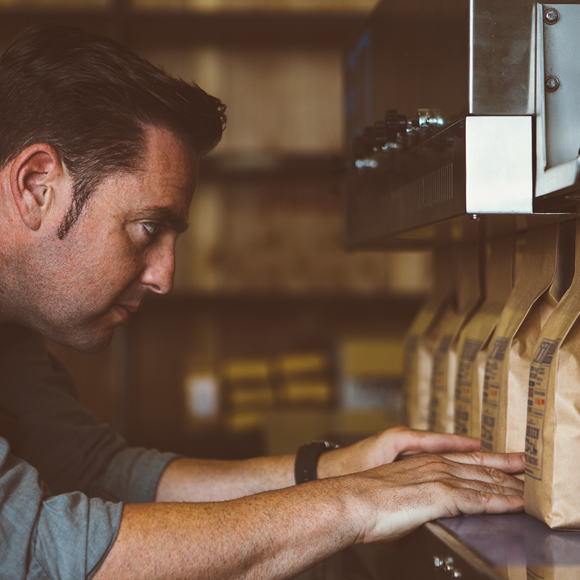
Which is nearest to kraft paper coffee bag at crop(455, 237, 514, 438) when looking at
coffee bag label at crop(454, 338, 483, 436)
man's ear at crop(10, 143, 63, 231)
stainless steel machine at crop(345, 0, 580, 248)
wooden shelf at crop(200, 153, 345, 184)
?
coffee bag label at crop(454, 338, 483, 436)

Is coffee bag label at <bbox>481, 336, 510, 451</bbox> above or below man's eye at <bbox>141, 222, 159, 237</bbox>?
below

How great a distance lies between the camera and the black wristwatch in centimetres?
104

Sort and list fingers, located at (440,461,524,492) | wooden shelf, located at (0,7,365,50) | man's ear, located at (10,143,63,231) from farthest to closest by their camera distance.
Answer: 1. wooden shelf, located at (0,7,365,50)
2. man's ear, located at (10,143,63,231)
3. fingers, located at (440,461,524,492)

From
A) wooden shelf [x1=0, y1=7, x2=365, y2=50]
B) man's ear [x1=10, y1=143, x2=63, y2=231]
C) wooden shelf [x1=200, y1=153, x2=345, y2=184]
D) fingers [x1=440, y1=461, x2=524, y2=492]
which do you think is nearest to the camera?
fingers [x1=440, y1=461, x2=524, y2=492]

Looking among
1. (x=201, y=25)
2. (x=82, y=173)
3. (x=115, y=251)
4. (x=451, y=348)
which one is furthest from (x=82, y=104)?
(x=201, y=25)

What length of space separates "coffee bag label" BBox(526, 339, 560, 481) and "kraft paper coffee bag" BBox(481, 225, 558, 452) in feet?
0.21

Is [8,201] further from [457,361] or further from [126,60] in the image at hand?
[457,361]

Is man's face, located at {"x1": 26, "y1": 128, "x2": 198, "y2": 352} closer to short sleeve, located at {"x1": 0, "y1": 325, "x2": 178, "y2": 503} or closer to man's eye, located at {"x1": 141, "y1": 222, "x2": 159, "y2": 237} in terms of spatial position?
man's eye, located at {"x1": 141, "y1": 222, "x2": 159, "y2": 237}

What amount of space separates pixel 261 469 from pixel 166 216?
42cm

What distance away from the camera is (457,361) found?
1.00 metres

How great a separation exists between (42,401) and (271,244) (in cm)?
145

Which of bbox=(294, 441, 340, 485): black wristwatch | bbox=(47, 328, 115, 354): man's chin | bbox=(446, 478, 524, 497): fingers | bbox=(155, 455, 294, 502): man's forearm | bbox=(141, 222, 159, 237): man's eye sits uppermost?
bbox=(141, 222, 159, 237): man's eye

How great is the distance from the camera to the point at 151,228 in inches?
36.9

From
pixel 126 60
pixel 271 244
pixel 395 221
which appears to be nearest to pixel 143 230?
pixel 126 60
